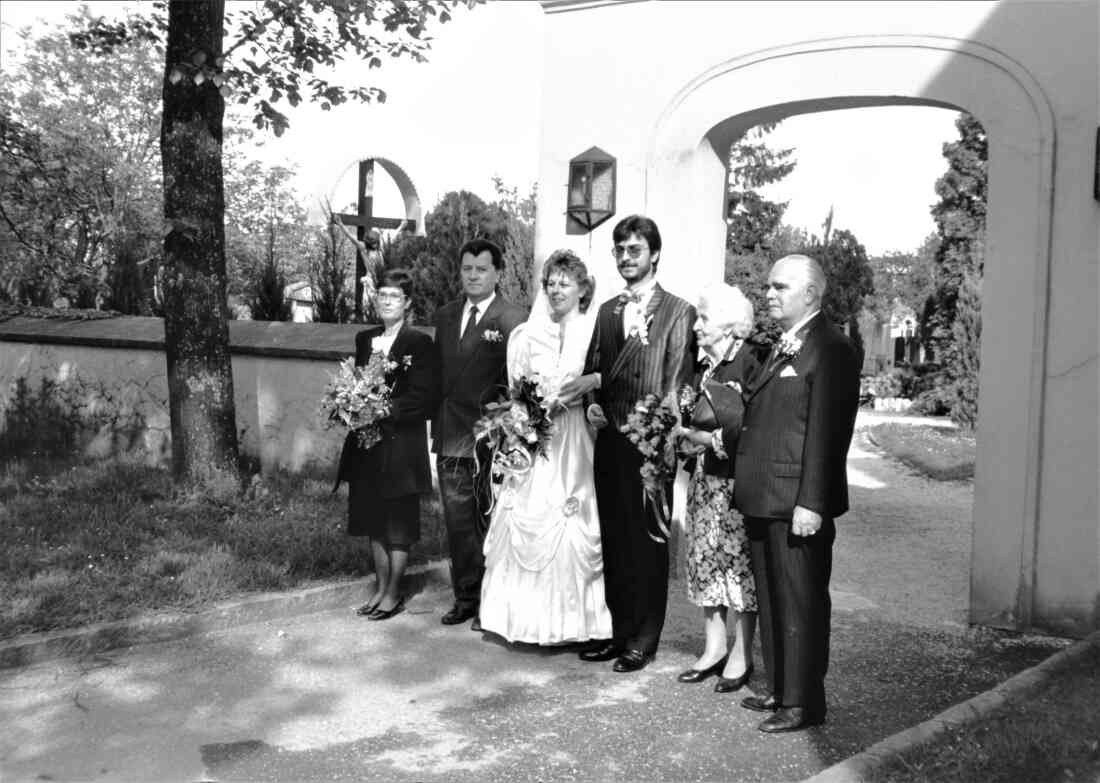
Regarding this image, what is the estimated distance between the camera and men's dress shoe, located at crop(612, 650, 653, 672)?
18.8 feet

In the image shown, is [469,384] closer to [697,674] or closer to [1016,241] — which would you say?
[697,674]

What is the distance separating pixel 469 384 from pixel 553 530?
1122 millimetres

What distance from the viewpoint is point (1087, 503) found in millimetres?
6469

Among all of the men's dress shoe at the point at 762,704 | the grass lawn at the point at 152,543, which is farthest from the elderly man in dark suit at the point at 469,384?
the men's dress shoe at the point at 762,704

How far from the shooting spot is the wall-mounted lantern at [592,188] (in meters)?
7.93

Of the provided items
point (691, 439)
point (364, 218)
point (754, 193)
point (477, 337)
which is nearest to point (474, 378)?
point (477, 337)

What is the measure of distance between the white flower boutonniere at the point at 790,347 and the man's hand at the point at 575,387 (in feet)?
4.35

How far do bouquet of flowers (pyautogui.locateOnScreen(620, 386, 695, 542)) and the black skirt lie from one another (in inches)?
64.2

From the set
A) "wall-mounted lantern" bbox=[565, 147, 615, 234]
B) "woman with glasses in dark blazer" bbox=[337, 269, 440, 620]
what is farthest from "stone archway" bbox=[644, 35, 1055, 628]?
"woman with glasses in dark blazer" bbox=[337, 269, 440, 620]

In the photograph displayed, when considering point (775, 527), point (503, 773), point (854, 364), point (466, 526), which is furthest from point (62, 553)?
point (854, 364)

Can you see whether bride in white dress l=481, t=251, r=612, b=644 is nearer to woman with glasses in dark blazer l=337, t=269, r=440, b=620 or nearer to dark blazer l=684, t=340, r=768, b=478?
woman with glasses in dark blazer l=337, t=269, r=440, b=620

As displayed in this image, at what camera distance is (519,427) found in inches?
228

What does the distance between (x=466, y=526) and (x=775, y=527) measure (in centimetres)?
231

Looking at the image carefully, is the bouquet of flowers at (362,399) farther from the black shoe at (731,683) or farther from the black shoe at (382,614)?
the black shoe at (731,683)
